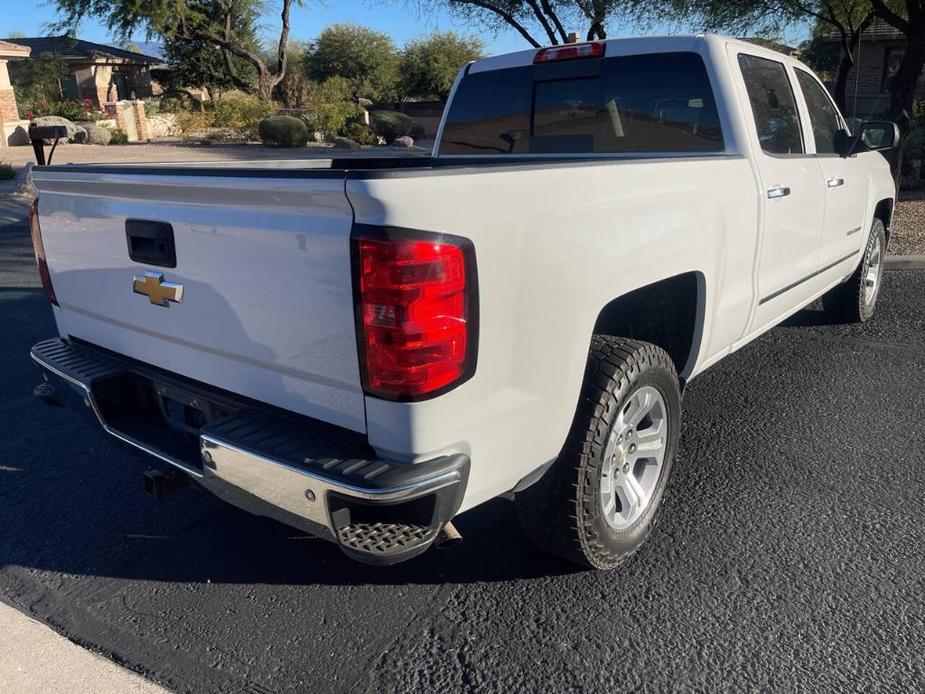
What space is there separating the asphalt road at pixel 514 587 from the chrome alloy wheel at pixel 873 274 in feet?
7.26

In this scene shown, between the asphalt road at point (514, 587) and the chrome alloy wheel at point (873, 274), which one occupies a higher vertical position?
the chrome alloy wheel at point (873, 274)

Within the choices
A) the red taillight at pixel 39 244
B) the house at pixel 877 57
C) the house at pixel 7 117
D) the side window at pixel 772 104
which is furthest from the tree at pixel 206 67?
the red taillight at pixel 39 244

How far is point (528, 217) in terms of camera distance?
2232 millimetres

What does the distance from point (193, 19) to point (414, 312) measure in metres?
33.3

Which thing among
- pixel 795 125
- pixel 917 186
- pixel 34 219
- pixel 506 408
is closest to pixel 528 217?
pixel 506 408

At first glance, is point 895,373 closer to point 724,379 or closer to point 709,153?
point 724,379

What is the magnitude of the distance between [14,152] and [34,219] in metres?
24.6

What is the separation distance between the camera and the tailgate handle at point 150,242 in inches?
100

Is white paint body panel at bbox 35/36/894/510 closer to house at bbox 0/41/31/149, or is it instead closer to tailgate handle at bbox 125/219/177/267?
tailgate handle at bbox 125/219/177/267

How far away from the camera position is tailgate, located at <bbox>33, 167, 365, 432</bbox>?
2.11 m

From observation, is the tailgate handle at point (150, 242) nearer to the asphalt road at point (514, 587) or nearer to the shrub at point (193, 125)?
the asphalt road at point (514, 587)

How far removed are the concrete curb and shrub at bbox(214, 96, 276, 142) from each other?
72.9 feet

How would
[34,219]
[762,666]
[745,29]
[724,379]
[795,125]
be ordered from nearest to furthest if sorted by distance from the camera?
1. [762,666]
2. [34,219]
3. [795,125]
4. [724,379]
5. [745,29]

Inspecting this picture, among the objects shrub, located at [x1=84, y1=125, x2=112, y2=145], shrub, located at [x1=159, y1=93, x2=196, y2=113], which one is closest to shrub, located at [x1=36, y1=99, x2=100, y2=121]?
shrub, located at [x1=159, y1=93, x2=196, y2=113]
